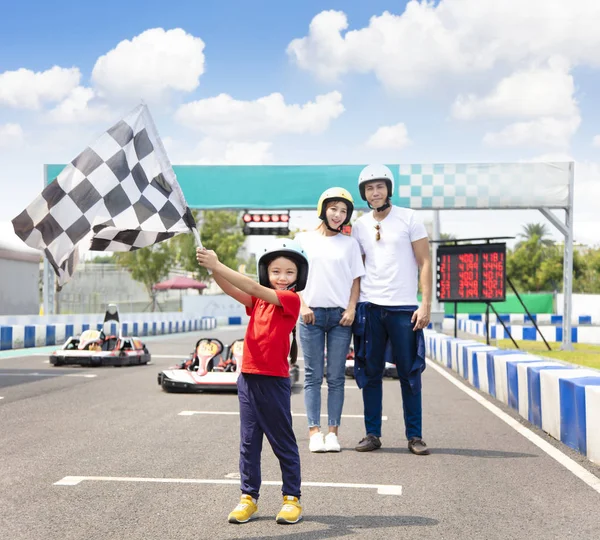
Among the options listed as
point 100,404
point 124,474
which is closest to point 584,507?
point 124,474

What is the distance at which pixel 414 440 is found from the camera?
21.2 feet

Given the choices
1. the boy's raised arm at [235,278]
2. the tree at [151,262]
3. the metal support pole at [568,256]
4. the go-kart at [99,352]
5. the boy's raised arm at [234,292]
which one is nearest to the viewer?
the boy's raised arm at [235,278]

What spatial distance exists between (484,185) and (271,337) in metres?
18.5

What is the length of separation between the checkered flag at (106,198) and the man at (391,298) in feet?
6.36

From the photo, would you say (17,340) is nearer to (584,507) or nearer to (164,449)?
(164,449)

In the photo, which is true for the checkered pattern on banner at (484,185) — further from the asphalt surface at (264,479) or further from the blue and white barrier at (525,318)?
the blue and white barrier at (525,318)

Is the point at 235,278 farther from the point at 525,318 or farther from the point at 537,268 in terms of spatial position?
Result: the point at 537,268

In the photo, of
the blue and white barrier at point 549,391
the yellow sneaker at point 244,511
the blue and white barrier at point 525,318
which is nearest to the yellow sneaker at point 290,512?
the yellow sneaker at point 244,511

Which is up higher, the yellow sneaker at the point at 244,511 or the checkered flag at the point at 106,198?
the checkered flag at the point at 106,198

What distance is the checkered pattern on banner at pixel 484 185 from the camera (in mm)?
22109

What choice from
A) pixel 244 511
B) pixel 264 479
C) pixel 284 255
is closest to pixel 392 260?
pixel 264 479

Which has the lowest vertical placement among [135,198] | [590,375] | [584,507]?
[584,507]

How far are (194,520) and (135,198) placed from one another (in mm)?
1701

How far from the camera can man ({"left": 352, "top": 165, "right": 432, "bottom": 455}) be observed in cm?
645
